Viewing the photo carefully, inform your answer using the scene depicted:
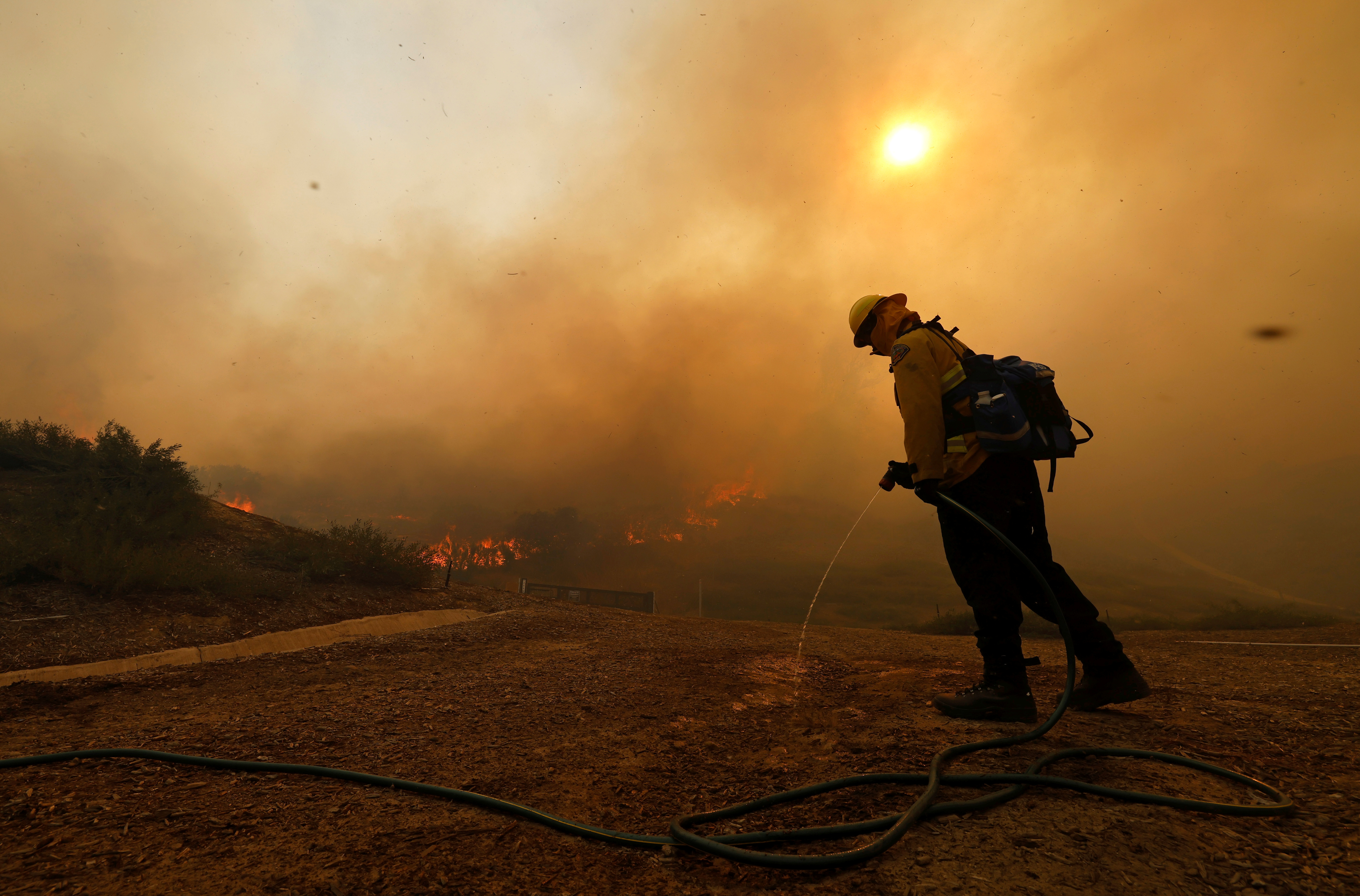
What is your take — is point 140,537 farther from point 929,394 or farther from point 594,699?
point 929,394

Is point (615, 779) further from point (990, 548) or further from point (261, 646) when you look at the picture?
point (261, 646)

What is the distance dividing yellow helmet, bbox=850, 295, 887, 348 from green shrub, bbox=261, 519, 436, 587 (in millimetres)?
9664

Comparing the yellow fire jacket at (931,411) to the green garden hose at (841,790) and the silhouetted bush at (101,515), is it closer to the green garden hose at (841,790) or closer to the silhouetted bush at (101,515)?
the green garden hose at (841,790)

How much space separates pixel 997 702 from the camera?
289 cm

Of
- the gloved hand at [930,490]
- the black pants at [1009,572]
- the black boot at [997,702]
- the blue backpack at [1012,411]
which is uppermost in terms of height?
the blue backpack at [1012,411]

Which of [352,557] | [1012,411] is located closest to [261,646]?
[352,557]

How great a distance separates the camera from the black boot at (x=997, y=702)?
9.46 ft

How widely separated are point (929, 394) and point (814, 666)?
3.24m

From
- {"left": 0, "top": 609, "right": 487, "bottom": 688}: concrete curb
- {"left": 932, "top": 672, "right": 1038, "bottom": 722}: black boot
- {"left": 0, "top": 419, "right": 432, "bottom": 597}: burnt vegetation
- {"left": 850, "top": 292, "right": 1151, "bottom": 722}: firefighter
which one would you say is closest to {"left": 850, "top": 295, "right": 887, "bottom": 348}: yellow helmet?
{"left": 850, "top": 292, "right": 1151, "bottom": 722}: firefighter

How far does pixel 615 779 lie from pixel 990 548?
230 cm

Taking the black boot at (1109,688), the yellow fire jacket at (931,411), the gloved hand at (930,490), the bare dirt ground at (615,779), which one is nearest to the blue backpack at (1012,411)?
the yellow fire jacket at (931,411)

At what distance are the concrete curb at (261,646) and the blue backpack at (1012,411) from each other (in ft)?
22.8

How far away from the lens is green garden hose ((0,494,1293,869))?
1.68 metres

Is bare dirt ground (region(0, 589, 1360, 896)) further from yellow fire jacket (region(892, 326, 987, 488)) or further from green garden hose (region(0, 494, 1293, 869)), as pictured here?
yellow fire jacket (region(892, 326, 987, 488))
